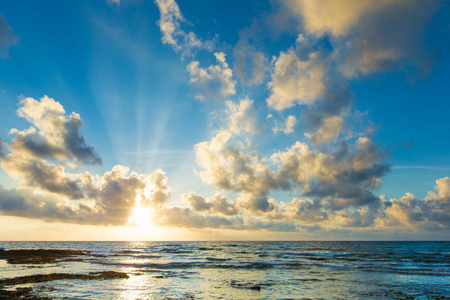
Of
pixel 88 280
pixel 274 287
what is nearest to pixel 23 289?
pixel 88 280

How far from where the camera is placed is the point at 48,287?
27031 millimetres

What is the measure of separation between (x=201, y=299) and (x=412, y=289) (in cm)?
2381

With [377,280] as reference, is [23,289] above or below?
above

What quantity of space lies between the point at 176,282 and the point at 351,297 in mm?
19725

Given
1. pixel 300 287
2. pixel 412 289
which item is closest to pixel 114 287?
pixel 300 287

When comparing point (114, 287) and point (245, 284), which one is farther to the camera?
point (245, 284)

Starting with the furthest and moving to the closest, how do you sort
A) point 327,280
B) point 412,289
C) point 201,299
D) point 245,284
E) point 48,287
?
point 327,280 < point 245,284 < point 412,289 < point 48,287 < point 201,299

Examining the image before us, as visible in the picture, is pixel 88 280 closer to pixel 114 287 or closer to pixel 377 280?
pixel 114 287

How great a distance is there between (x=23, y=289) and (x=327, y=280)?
34519 millimetres

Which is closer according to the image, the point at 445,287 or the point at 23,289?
the point at 23,289

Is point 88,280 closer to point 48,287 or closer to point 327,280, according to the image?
point 48,287

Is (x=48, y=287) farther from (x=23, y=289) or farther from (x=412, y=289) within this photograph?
(x=412, y=289)

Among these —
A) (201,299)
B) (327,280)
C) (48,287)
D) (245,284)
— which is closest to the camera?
(201,299)

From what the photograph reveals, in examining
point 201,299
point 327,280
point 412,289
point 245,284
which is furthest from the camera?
point 327,280
